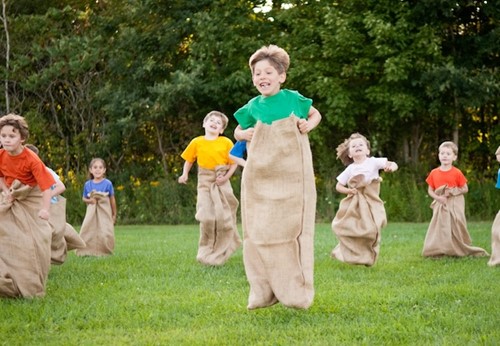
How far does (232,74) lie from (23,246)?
1609cm

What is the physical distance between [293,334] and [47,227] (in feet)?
11.7

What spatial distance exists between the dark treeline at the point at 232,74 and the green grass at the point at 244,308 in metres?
11.9

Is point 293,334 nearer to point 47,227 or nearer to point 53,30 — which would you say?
point 47,227

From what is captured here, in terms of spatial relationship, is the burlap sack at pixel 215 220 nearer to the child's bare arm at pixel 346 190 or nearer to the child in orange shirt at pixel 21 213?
the child's bare arm at pixel 346 190

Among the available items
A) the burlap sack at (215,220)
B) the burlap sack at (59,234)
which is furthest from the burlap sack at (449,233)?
the burlap sack at (59,234)

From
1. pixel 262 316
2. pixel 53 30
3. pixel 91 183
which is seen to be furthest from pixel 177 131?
pixel 262 316

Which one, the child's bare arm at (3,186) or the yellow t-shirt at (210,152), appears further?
the yellow t-shirt at (210,152)

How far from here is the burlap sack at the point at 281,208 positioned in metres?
7.50

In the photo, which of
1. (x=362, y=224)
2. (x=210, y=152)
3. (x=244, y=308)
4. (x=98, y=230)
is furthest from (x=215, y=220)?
(x=244, y=308)

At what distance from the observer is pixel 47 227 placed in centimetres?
955

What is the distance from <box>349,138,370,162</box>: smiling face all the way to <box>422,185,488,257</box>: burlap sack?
157 cm

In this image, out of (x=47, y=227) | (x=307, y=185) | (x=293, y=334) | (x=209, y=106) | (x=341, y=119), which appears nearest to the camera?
(x=293, y=334)

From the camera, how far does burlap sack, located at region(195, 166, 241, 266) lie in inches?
476

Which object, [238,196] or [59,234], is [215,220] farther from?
[238,196]
